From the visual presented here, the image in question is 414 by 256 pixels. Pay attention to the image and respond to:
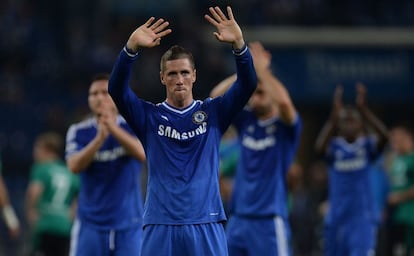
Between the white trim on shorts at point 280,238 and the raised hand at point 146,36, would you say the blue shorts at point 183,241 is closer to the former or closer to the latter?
the raised hand at point 146,36

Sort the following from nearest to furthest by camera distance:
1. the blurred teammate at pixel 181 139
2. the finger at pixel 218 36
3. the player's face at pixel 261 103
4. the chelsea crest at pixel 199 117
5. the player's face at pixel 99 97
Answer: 1. the finger at pixel 218 36
2. the blurred teammate at pixel 181 139
3. the chelsea crest at pixel 199 117
4. the player's face at pixel 99 97
5. the player's face at pixel 261 103

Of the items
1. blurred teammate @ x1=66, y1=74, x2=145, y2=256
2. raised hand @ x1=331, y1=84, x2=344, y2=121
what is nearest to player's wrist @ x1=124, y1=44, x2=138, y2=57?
blurred teammate @ x1=66, y1=74, x2=145, y2=256

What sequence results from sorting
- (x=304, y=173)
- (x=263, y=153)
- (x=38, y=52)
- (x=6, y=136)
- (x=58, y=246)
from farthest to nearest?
1. (x=304, y=173)
2. (x=38, y=52)
3. (x=6, y=136)
4. (x=58, y=246)
5. (x=263, y=153)

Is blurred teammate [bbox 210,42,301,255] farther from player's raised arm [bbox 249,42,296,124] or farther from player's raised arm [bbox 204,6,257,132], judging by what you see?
player's raised arm [bbox 204,6,257,132]

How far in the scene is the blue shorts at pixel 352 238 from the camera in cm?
1201

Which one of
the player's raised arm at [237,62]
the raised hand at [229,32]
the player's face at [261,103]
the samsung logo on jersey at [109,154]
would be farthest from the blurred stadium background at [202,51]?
the raised hand at [229,32]

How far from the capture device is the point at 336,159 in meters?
12.5

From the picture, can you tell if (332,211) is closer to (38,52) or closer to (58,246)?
(58,246)

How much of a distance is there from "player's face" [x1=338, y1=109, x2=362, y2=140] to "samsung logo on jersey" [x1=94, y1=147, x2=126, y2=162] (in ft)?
12.8

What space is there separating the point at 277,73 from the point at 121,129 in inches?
593

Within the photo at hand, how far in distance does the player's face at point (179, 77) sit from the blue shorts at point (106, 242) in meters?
2.30

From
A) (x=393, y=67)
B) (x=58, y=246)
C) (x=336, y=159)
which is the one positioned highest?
(x=393, y=67)

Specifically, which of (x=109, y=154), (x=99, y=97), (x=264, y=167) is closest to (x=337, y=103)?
(x=264, y=167)

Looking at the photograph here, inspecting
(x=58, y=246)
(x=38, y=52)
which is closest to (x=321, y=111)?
(x=38, y=52)
